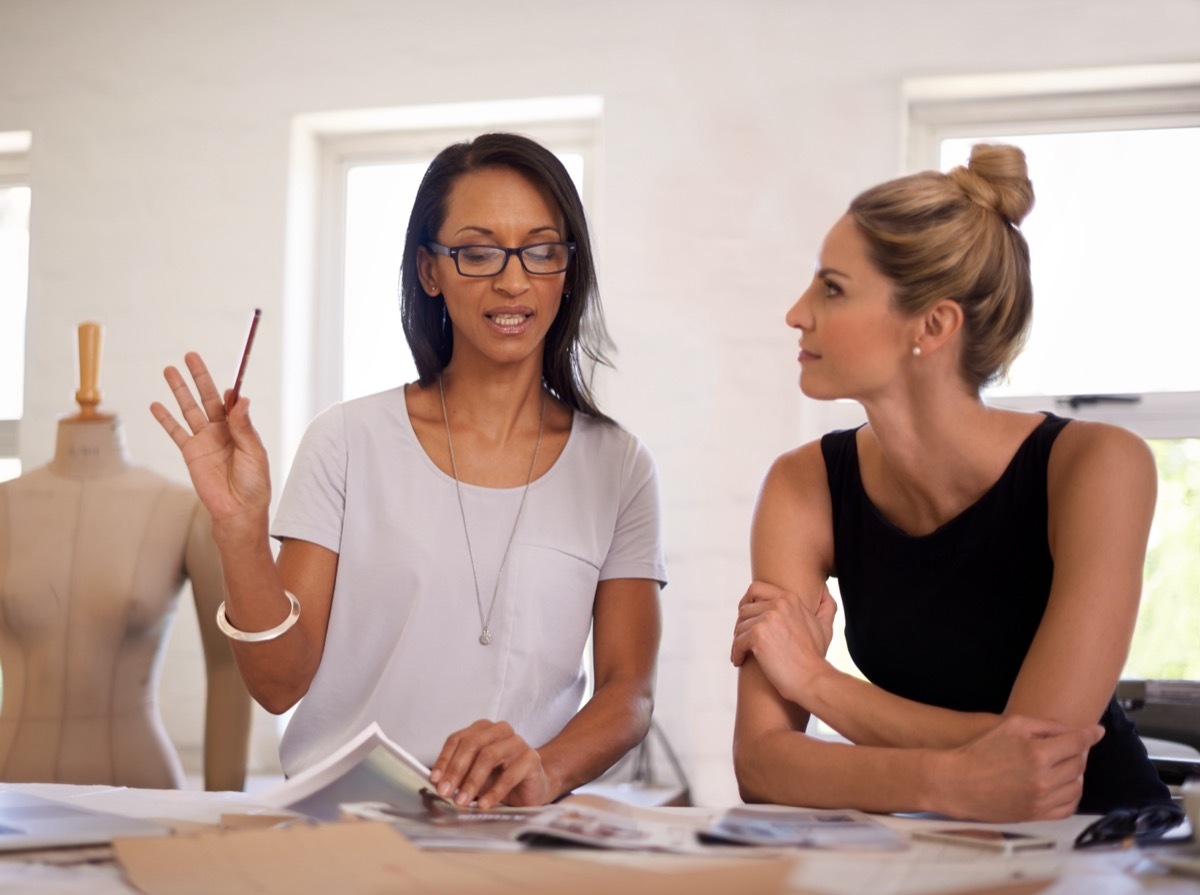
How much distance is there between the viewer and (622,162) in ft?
10.2

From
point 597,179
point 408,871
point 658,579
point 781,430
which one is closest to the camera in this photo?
point 408,871

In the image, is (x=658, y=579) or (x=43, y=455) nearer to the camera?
(x=658, y=579)

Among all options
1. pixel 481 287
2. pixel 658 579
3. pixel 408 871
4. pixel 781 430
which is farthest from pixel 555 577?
pixel 781 430

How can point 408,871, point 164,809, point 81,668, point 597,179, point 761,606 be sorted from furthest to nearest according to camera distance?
point 597,179 < point 81,668 < point 761,606 < point 164,809 < point 408,871

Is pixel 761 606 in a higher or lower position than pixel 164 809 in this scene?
higher

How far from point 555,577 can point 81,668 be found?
921 mm

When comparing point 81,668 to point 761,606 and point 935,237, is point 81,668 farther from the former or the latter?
point 935,237

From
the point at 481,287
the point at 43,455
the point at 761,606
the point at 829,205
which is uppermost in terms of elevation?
the point at 829,205

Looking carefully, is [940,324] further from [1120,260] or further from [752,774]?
[1120,260]

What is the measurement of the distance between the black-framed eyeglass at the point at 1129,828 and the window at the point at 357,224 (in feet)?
8.33

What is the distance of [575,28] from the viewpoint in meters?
3.16

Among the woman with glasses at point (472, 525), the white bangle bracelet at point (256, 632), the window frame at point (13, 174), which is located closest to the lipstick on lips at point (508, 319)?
the woman with glasses at point (472, 525)

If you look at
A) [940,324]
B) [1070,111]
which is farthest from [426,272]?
[1070,111]

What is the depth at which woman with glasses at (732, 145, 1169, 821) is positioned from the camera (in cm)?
138
